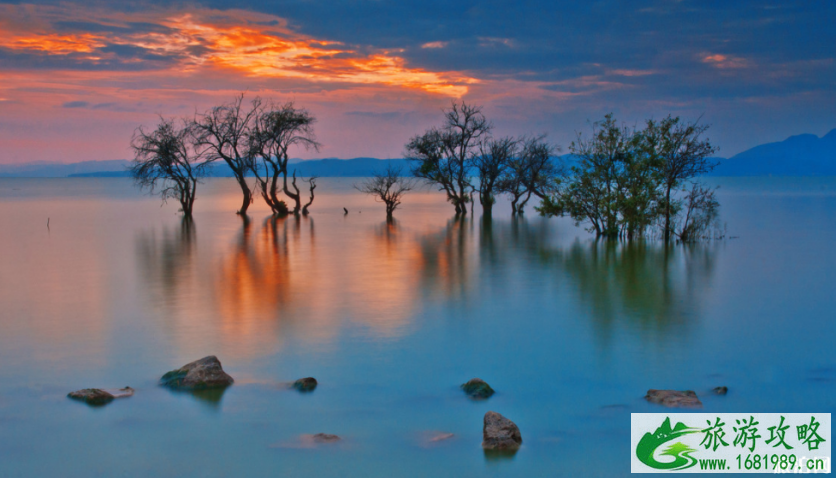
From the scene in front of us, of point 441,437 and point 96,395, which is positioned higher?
point 96,395

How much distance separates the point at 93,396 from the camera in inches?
298

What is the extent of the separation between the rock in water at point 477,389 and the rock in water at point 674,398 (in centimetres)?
179

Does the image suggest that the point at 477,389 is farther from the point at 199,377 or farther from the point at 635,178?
the point at 635,178

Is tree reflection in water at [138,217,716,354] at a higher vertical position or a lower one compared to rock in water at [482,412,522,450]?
lower

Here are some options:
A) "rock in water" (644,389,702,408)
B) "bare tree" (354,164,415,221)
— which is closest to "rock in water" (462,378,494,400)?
"rock in water" (644,389,702,408)

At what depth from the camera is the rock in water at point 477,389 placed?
773cm

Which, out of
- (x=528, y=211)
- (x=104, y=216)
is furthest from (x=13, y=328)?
(x=528, y=211)

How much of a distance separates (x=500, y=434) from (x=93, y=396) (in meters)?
4.64

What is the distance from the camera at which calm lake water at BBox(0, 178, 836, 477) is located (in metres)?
6.37

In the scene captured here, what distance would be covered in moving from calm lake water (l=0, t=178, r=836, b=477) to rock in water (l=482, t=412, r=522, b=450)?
13 cm

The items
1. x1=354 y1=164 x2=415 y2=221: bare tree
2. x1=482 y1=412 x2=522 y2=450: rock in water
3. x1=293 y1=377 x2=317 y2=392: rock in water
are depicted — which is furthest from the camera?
x1=354 y1=164 x2=415 y2=221: bare tree

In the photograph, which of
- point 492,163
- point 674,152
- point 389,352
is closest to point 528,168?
point 492,163

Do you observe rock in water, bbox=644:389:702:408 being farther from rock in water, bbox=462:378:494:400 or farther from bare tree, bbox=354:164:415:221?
bare tree, bbox=354:164:415:221

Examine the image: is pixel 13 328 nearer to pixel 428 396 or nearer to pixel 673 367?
pixel 428 396
